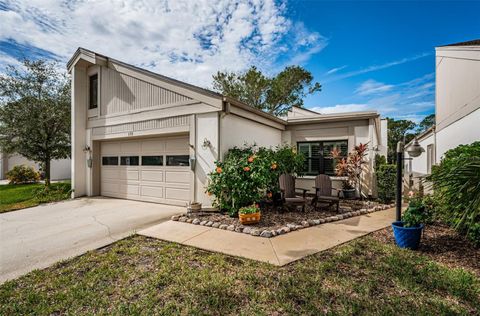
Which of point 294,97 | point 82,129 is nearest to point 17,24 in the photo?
point 82,129

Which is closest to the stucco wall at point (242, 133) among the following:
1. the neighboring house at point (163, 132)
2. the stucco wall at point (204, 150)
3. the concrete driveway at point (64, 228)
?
the neighboring house at point (163, 132)

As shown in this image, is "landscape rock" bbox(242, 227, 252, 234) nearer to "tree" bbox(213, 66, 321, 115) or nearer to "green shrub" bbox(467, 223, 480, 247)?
"green shrub" bbox(467, 223, 480, 247)

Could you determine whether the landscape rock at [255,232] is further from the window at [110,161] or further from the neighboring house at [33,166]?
the neighboring house at [33,166]

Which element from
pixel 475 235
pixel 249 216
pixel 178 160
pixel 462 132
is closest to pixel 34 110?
pixel 178 160

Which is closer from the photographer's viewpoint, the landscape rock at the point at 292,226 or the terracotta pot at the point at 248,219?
the landscape rock at the point at 292,226

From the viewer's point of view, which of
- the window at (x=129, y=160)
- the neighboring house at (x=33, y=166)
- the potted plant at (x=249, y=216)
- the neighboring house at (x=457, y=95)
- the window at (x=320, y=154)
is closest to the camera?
the potted plant at (x=249, y=216)

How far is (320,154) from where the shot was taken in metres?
9.33

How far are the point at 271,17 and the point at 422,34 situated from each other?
5.41 metres

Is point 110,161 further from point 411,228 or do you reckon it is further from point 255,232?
point 411,228

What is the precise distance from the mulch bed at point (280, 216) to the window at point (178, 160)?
1.81 m

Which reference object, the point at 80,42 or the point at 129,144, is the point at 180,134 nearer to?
the point at 129,144

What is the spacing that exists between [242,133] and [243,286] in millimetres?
4979

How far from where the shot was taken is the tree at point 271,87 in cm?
1827

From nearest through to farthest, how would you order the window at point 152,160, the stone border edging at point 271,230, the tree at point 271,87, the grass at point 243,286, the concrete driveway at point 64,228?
the grass at point 243,286, the concrete driveway at point 64,228, the stone border edging at point 271,230, the window at point 152,160, the tree at point 271,87
